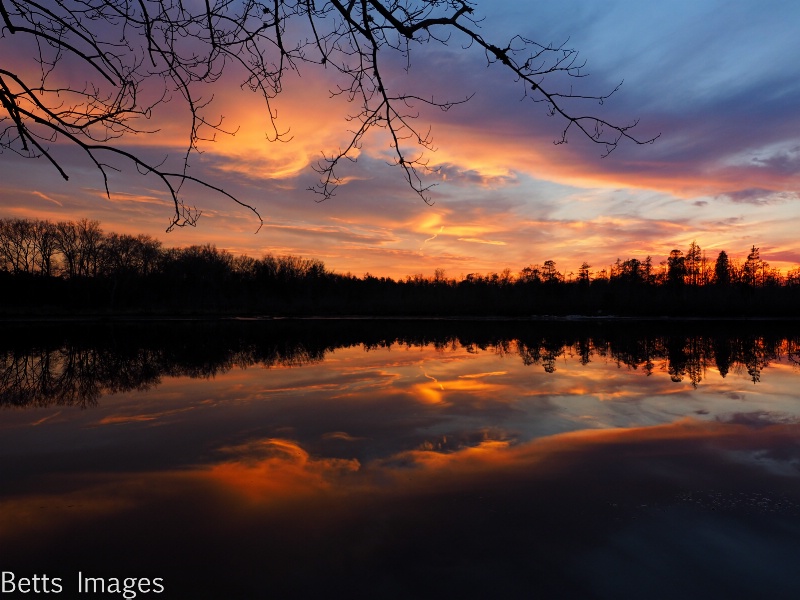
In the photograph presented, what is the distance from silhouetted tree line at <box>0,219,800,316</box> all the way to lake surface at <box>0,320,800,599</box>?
49.3 meters

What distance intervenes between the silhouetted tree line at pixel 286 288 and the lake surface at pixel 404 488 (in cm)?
4926

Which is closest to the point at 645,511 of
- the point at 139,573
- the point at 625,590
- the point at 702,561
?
the point at 702,561

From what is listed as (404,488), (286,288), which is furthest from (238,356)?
(286,288)

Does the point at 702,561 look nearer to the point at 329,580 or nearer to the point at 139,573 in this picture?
the point at 329,580

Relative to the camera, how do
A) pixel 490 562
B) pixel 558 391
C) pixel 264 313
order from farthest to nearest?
1. pixel 264 313
2. pixel 558 391
3. pixel 490 562

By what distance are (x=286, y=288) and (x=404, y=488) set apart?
94525 mm

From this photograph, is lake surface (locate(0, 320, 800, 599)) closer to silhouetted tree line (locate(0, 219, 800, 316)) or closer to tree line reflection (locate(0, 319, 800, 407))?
tree line reflection (locate(0, 319, 800, 407))

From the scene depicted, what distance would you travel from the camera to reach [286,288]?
322 ft

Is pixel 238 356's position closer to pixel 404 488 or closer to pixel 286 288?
pixel 404 488

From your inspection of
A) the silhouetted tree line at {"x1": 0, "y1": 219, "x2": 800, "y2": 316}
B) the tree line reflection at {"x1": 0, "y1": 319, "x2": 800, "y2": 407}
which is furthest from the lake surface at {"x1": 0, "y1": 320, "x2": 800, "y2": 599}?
the silhouetted tree line at {"x1": 0, "y1": 219, "x2": 800, "y2": 316}

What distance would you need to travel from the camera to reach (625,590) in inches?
163

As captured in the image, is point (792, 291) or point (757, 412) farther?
point (792, 291)

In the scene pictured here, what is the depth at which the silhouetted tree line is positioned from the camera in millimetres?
62156

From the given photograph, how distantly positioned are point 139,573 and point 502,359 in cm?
1588
